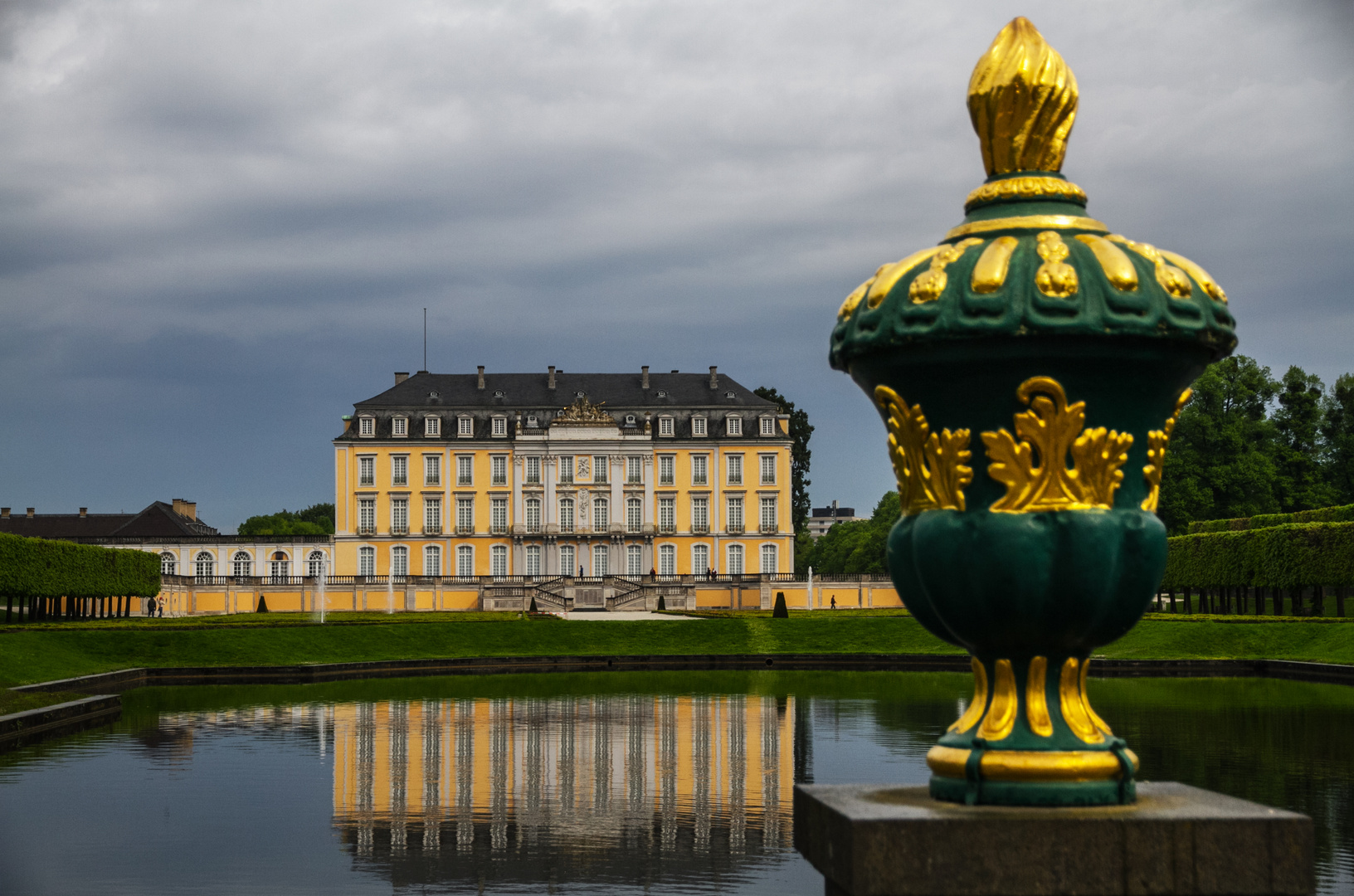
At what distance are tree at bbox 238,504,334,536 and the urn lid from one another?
94239 mm

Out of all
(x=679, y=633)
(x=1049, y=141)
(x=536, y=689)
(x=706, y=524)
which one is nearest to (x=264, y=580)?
(x=706, y=524)

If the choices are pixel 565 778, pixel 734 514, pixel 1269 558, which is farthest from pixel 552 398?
pixel 565 778

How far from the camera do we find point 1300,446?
6581 cm

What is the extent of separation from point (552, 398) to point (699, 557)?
38.1 feet

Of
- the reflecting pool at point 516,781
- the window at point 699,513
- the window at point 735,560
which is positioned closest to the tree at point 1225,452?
the window at point 735,560

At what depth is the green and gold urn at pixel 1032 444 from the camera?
160 inches

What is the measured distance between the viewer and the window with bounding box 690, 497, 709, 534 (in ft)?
246

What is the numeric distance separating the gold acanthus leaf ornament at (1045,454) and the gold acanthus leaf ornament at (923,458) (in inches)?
3.8

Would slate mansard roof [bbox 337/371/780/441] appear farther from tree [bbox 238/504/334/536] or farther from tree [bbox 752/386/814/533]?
tree [bbox 238/504/334/536]

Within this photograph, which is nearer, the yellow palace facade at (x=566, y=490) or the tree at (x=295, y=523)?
the yellow palace facade at (x=566, y=490)

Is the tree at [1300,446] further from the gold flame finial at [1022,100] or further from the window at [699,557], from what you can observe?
the gold flame finial at [1022,100]

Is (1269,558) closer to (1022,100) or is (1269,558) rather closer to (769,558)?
(769,558)

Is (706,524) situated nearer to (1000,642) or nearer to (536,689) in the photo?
(536,689)

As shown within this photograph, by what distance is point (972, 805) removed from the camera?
4.18 m
